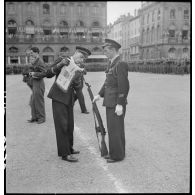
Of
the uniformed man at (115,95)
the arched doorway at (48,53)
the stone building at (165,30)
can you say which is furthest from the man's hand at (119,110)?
the arched doorway at (48,53)

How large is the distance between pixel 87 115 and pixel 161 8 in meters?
47.2

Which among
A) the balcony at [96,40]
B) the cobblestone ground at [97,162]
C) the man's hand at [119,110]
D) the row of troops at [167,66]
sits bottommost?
the cobblestone ground at [97,162]

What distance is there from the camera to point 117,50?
4.66 meters

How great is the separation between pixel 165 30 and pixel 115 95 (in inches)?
2080

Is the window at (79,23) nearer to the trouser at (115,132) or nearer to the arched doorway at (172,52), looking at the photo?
the arched doorway at (172,52)

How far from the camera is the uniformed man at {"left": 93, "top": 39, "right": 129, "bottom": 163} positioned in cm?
450

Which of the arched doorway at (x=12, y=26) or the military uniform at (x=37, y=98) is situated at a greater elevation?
the arched doorway at (x=12, y=26)

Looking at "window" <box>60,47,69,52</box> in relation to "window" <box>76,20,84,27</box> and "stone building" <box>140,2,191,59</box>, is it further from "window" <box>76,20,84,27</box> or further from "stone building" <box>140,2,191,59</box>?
"stone building" <box>140,2,191,59</box>

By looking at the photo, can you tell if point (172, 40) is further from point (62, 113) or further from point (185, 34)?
point (62, 113)

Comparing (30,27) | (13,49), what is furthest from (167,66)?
(13,49)

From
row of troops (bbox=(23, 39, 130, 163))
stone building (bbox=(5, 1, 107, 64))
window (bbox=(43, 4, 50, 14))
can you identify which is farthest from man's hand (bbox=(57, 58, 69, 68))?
window (bbox=(43, 4, 50, 14))

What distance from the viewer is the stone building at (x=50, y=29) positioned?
2020 inches

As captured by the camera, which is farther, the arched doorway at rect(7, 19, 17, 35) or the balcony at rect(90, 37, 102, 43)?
the balcony at rect(90, 37, 102, 43)

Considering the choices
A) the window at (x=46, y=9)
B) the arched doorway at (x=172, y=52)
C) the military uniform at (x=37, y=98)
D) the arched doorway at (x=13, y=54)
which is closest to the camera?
the military uniform at (x=37, y=98)
